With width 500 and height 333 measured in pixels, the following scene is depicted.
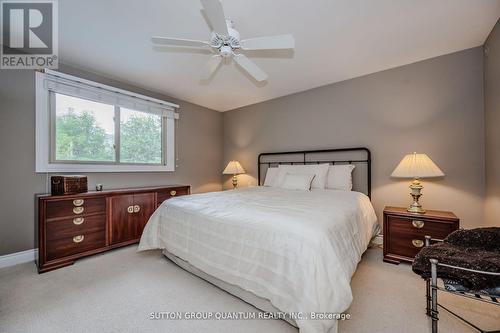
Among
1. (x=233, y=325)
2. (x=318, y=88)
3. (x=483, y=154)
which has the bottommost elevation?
(x=233, y=325)

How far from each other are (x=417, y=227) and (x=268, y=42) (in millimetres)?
2389

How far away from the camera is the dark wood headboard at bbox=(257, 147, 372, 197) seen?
304 cm

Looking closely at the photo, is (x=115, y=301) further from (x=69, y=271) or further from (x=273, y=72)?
(x=273, y=72)

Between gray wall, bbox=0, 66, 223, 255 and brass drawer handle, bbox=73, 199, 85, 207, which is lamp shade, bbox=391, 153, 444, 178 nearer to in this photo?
brass drawer handle, bbox=73, 199, 85, 207

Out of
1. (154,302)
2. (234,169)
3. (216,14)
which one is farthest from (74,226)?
(216,14)

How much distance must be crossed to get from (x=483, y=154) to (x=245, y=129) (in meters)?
3.53

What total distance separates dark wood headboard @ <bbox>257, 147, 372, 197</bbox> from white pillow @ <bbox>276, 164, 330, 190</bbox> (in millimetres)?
273

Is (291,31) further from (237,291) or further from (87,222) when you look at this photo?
(87,222)

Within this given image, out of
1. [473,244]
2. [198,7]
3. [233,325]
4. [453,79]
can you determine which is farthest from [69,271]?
[453,79]

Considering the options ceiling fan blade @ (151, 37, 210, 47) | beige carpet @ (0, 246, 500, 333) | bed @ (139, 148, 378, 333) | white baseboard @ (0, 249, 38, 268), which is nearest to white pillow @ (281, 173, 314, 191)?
bed @ (139, 148, 378, 333)

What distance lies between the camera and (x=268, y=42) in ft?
5.81

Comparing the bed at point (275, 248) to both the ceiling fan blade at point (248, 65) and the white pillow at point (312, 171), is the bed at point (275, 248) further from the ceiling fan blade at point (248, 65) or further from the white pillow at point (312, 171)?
the ceiling fan blade at point (248, 65)

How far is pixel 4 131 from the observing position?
2328 millimetres

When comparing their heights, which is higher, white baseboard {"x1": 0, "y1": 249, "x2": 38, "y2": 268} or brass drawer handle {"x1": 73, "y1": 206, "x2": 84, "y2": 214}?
brass drawer handle {"x1": 73, "y1": 206, "x2": 84, "y2": 214}
